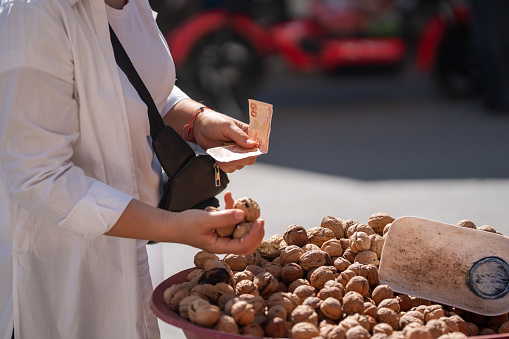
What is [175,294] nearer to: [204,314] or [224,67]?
[204,314]

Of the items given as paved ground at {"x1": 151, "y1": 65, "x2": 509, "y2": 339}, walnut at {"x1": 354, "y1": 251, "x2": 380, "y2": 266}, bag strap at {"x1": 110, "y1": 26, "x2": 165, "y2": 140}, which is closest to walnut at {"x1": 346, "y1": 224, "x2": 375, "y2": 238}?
walnut at {"x1": 354, "y1": 251, "x2": 380, "y2": 266}

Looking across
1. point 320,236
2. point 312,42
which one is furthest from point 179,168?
point 312,42

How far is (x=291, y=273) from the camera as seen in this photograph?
1.63 m

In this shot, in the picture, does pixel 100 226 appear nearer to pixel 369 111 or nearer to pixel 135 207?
pixel 135 207

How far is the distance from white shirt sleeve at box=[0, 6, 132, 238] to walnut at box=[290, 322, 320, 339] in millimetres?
445

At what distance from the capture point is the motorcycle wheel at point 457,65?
7.70m

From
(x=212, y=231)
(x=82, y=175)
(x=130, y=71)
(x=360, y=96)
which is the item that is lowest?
(x=360, y=96)

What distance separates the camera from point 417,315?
4.77 feet

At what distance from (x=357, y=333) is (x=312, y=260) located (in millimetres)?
360

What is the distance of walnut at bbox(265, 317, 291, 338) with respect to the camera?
135 centimetres

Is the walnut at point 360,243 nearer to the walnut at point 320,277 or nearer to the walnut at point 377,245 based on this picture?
the walnut at point 377,245

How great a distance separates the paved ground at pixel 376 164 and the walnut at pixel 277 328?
78.0 inches

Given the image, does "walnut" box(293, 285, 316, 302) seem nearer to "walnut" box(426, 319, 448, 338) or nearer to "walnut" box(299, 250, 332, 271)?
"walnut" box(299, 250, 332, 271)

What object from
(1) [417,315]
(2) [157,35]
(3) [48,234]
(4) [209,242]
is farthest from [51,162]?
(1) [417,315]
